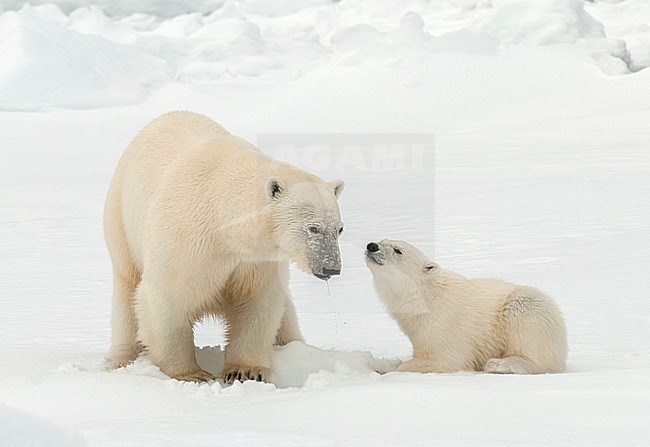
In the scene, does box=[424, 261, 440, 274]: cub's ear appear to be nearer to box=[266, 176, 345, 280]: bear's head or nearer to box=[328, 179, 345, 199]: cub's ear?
box=[328, 179, 345, 199]: cub's ear

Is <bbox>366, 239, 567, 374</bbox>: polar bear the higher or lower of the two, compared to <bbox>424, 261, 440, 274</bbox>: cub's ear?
Answer: lower

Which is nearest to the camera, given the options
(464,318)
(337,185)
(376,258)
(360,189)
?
(337,185)

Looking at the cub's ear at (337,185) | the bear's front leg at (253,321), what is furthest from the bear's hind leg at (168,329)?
the cub's ear at (337,185)

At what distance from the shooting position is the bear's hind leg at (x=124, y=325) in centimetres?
375

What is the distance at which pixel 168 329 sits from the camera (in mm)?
3307

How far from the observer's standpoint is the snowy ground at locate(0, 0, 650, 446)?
7.65 ft

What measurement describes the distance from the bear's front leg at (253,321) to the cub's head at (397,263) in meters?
0.48

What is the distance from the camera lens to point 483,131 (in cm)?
1448

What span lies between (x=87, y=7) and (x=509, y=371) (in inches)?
865

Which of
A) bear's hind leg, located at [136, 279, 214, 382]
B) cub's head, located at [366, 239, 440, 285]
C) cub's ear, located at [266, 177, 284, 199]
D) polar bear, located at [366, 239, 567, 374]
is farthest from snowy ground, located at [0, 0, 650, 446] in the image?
cub's ear, located at [266, 177, 284, 199]

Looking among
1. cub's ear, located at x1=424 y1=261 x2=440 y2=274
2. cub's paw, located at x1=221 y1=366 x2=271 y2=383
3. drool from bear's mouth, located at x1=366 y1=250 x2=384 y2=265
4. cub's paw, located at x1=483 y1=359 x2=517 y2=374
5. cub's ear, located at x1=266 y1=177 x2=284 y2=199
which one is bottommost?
cub's paw, located at x1=221 y1=366 x2=271 y2=383

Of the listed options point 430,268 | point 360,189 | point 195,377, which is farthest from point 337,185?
point 360,189

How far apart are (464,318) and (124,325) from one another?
60.4 inches

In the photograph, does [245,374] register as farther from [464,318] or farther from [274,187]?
[464,318]
